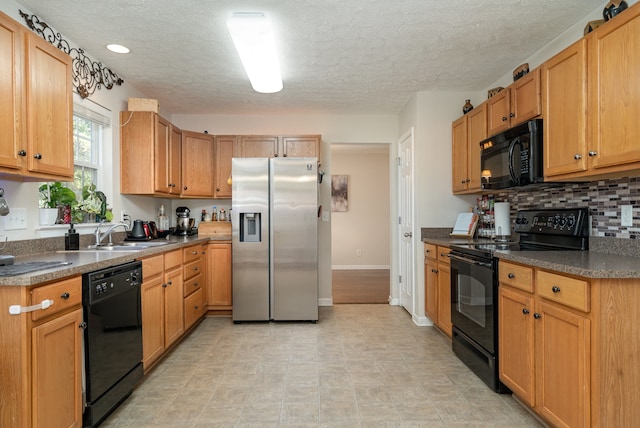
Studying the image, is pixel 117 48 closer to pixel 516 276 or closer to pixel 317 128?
pixel 317 128

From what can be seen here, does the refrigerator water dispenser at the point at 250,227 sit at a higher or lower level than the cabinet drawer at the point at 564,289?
higher

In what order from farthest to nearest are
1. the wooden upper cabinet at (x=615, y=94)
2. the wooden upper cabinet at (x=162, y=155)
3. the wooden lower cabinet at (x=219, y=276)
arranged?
the wooden lower cabinet at (x=219, y=276)
the wooden upper cabinet at (x=162, y=155)
the wooden upper cabinet at (x=615, y=94)

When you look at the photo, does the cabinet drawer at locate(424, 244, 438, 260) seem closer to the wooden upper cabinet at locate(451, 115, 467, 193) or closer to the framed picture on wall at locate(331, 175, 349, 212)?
the wooden upper cabinet at locate(451, 115, 467, 193)

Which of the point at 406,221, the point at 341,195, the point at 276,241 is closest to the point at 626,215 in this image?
the point at 406,221

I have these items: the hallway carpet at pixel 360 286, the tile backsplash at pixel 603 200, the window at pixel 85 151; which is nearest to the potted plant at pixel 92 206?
the window at pixel 85 151

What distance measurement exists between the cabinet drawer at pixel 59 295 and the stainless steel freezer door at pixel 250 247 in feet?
7.12

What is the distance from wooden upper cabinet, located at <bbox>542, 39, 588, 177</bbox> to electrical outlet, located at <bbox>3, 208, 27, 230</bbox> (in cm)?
323

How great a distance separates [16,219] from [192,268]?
1553mm

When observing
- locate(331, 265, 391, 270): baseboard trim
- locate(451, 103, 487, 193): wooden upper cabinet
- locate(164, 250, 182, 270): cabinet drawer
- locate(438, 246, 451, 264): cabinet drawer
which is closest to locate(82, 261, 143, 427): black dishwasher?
locate(164, 250, 182, 270): cabinet drawer

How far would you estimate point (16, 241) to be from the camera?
2209 mm

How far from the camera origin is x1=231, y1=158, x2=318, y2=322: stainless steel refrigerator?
12.8 ft

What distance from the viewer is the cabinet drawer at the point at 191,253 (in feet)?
11.1

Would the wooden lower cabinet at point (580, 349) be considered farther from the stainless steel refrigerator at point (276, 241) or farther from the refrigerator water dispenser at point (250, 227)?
the refrigerator water dispenser at point (250, 227)

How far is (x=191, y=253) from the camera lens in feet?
11.6
